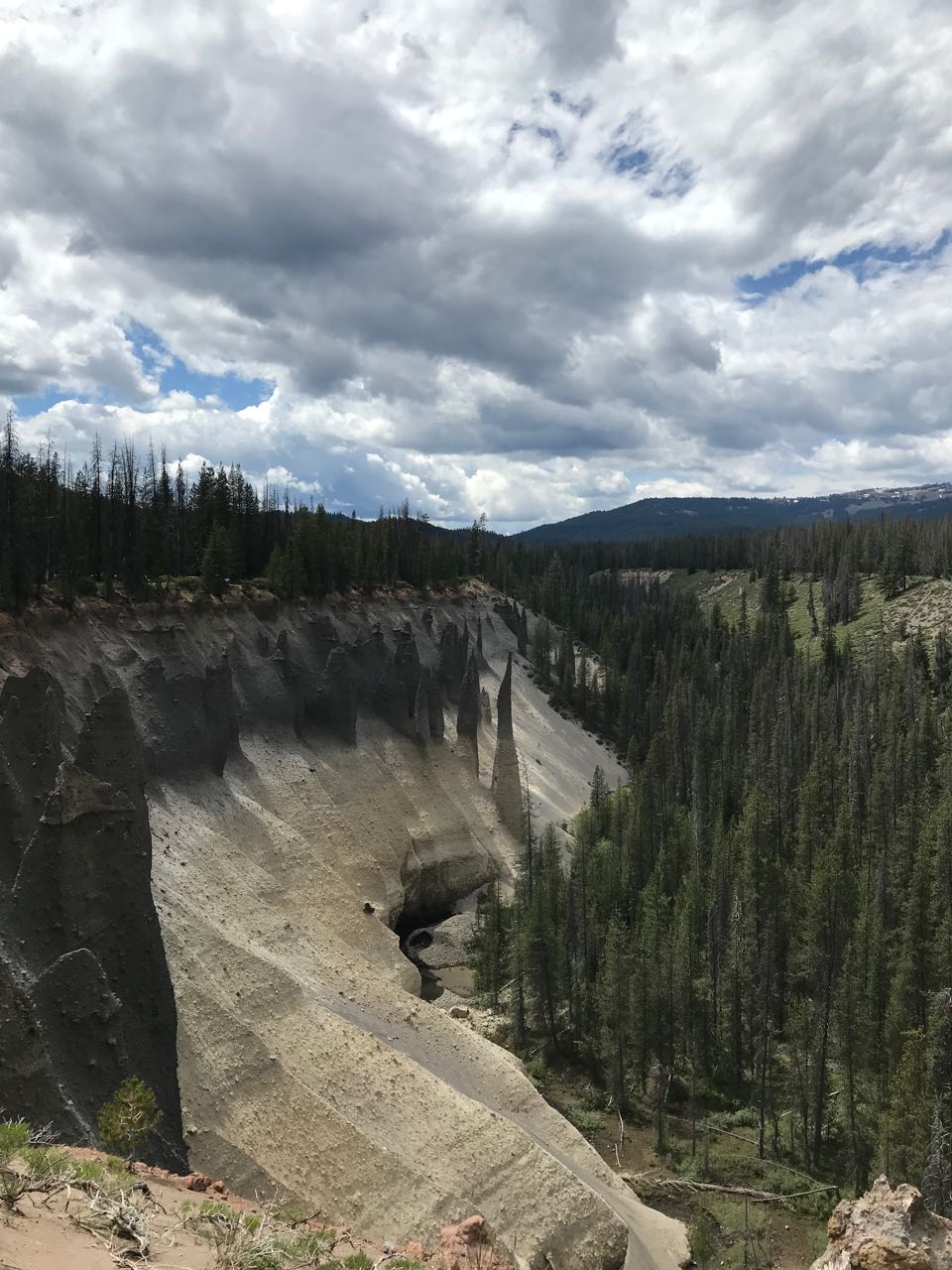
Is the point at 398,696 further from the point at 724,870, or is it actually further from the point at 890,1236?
the point at 890,1236

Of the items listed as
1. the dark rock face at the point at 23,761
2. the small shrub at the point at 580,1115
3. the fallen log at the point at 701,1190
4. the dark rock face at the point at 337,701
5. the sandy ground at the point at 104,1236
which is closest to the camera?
the sandy ground at the point at 104,1236

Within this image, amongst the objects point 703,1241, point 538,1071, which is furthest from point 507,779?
point 703,1241

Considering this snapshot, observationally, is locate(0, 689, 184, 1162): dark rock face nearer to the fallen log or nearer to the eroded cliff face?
the eroded cliff face

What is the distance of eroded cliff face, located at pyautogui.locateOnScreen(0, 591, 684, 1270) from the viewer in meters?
20.4

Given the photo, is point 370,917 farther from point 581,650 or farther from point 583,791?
point 581,650

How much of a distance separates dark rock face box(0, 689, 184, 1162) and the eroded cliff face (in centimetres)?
5

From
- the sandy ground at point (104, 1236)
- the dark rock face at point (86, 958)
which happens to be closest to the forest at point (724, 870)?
the dark rock face at point (86, 958)

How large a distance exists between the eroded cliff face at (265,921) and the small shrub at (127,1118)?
1.44m

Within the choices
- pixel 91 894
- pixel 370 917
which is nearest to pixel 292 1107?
pixel 91 894

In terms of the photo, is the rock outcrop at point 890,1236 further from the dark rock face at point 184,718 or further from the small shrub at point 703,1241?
the dark rock face at point 184,718

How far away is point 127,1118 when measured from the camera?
1547 centimetres

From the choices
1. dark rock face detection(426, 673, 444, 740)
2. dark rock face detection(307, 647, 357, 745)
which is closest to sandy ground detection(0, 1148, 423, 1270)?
dark rock face detection(307, 647, 357, 745)

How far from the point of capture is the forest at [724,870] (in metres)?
40.7

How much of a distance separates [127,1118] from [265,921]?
24.6 meters
